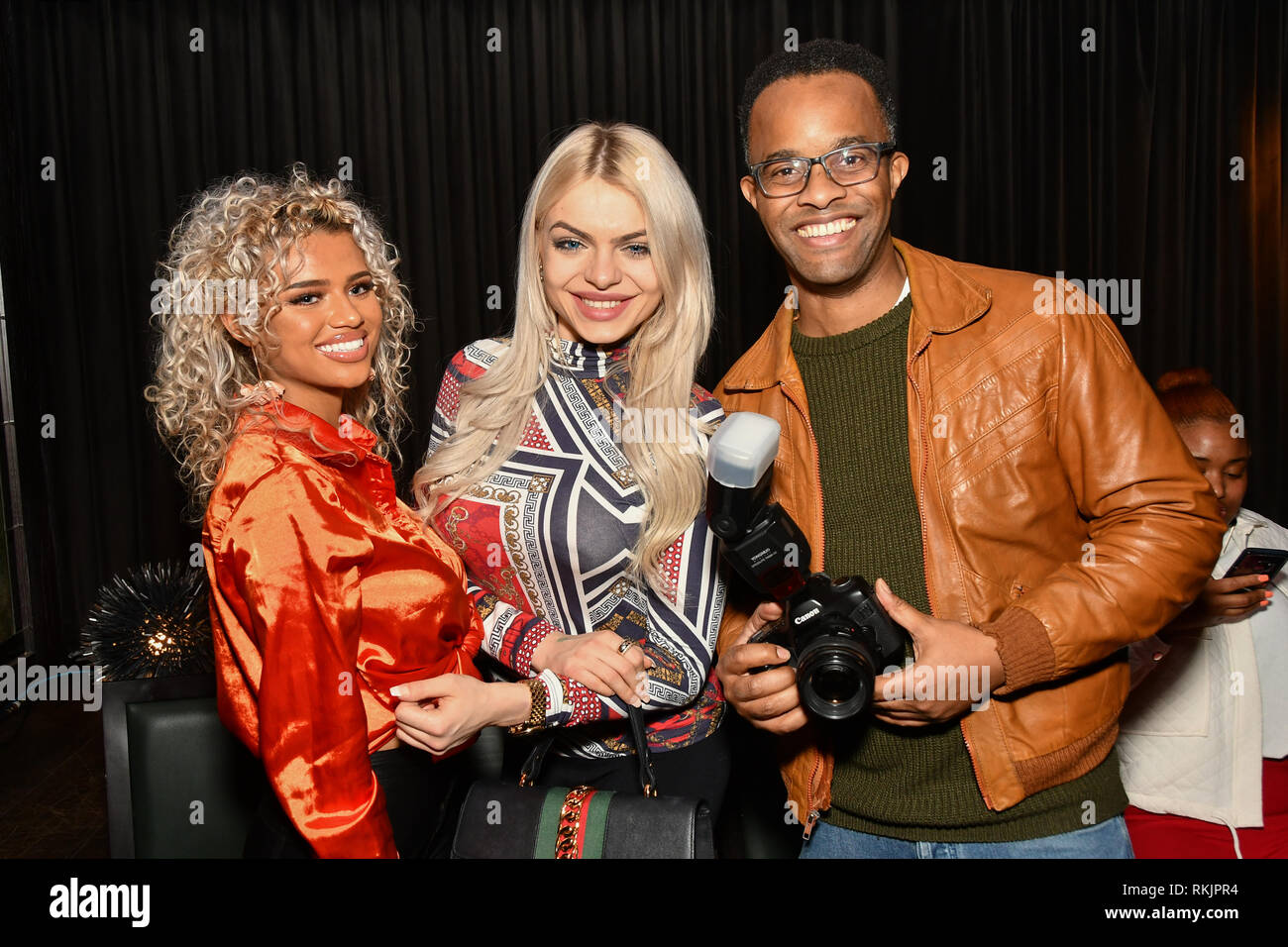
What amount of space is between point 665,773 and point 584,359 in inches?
27.4

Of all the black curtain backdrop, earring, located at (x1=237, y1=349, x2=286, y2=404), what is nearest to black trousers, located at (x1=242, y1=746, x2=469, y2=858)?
earring, located at (x1=237, y1=349, x2=286, y2=404)

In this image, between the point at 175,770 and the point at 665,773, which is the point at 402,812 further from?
the point at 175,770

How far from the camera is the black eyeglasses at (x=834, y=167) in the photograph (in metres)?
1.44

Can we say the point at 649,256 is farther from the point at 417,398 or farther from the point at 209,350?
the point at 417,398

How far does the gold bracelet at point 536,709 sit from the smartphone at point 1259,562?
4.40 ft

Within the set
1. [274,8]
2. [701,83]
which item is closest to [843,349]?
[701,83]

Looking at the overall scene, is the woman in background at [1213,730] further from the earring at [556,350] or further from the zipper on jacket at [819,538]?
the earring at [556,350]

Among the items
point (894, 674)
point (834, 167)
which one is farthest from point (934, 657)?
point (834, 167)

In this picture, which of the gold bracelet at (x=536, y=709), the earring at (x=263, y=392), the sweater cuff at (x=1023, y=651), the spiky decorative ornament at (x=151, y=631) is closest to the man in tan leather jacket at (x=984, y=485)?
the sweater cuff at (x=1023, y=651)

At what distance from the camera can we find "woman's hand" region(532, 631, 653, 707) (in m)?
1.44

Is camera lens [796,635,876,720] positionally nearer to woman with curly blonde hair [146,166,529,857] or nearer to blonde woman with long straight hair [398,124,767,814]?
blonde woman with long straight hair [398,124,767,814]

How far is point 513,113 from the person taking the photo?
424 centimetres

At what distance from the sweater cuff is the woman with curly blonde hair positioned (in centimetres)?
68

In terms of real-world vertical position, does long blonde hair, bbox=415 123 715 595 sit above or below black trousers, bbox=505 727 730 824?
above
